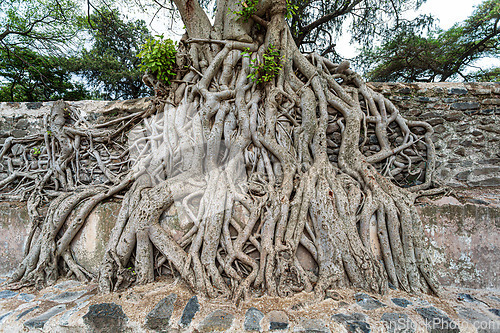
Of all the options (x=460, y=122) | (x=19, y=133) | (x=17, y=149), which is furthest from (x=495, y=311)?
(x=19, y=133)

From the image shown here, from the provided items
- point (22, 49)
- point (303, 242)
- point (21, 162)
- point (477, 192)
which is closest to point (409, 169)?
point (477, 192)

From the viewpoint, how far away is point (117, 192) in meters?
2.59

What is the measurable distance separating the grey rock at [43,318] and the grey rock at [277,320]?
162 centimetres

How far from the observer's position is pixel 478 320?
1654 mm

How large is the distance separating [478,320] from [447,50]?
752 centimetres

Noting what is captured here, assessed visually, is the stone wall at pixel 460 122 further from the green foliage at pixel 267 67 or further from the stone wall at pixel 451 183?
the green foliage at pixel 267 67

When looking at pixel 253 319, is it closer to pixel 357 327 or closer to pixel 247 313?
pixel 247 313

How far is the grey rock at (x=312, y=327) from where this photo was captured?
153 centimetres

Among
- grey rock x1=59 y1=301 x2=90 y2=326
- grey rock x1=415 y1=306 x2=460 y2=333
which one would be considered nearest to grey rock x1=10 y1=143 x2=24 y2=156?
grey rock x1=59 y1=301 x2=90 y2=326

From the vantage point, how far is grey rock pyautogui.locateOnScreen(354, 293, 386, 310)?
5.78 ft

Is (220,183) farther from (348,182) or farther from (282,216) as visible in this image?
(348,182)

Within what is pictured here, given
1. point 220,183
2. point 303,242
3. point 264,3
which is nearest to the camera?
point 303,242

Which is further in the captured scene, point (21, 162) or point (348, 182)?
point (21, 162)

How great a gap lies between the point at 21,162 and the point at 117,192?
7.08ft
